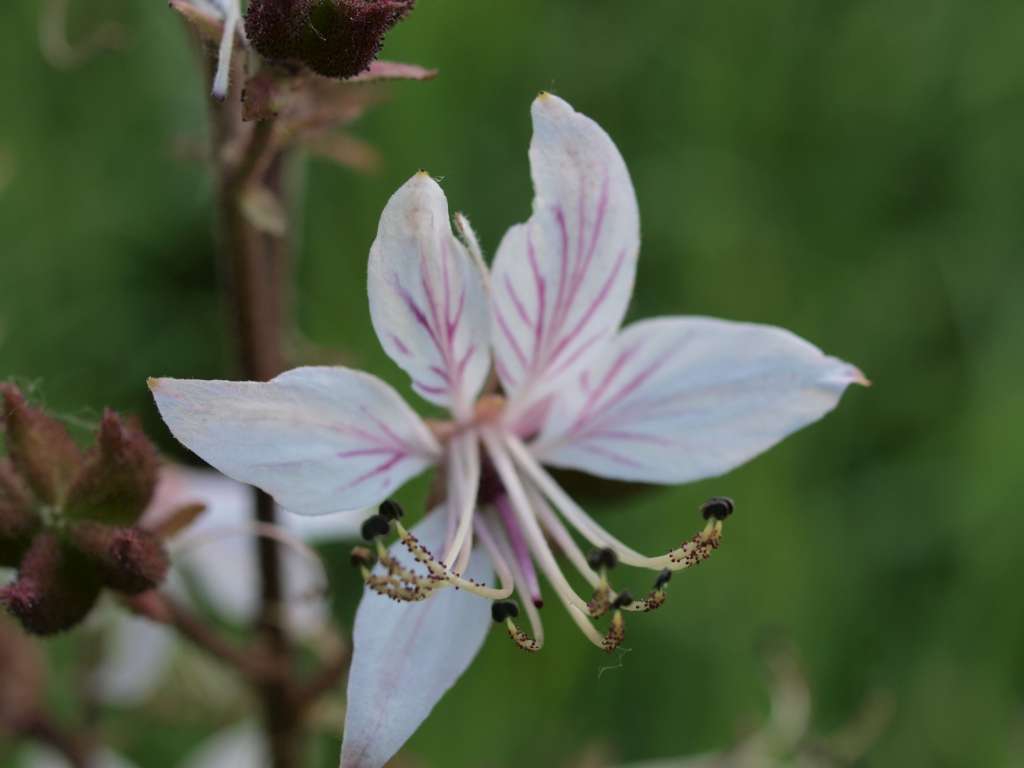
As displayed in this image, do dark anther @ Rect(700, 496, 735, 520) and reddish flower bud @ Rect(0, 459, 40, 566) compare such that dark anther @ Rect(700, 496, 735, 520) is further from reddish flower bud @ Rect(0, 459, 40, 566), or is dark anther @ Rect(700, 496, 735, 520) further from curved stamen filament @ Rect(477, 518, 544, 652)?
reddish flower bud @ Rect(0, 459, 40, 566)

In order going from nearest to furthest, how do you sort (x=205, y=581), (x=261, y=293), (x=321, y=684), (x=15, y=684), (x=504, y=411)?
1. (x=504, y=411)
2. (x=261, y=293)
3. (x=321, y=684)
4. (x=15, y=684)
5. (x=205, y=581)

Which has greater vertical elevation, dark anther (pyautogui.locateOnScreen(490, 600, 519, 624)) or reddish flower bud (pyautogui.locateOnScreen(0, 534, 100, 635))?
dark anther (pyautogui.locateOnScreen(490, 600, 519, 624))

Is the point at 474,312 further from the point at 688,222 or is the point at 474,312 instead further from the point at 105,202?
the point at 105,202

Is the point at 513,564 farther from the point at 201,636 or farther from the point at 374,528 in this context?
the point at 201,636

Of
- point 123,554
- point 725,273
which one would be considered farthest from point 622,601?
point 725,273

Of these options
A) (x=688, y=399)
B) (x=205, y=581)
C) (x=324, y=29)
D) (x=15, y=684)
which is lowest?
(x=205, y=581)

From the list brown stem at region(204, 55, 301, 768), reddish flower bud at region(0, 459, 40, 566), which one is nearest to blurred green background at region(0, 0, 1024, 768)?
brown stem at region(204, 55, 301, 768)

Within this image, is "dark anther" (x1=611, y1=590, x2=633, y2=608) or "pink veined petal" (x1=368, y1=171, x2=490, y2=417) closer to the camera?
"pink veined petal" (x1=368, y1=171, x2=490, y2=417)
